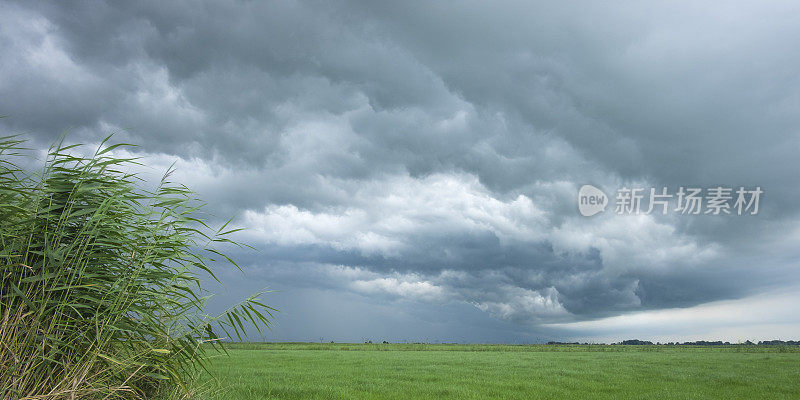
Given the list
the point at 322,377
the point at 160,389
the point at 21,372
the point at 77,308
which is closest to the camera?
the point at 21,372

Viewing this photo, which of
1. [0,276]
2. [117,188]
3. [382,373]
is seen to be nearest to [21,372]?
[0,276]

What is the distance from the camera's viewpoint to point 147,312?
662 centimetres

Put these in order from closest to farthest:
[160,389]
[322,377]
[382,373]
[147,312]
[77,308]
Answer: [77,308], [147,312], [160,389], [322,377], [382,373]

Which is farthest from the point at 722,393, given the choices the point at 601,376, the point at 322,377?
the point at 322,377

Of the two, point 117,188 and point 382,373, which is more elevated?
point 117,188

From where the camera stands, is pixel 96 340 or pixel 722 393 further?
pixel 722 393

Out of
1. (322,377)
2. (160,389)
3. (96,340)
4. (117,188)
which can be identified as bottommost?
(322,377)

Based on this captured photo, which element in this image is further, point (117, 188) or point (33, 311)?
point (117, 188)

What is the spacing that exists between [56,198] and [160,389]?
10.4ft

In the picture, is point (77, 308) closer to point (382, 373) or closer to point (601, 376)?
point (382, 373)

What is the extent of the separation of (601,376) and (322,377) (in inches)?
448

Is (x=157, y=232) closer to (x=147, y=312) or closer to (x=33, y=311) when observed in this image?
(x=147, y=312)

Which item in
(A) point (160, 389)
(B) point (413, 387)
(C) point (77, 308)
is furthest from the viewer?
(B) point (413, 387)

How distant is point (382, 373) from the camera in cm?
1958
